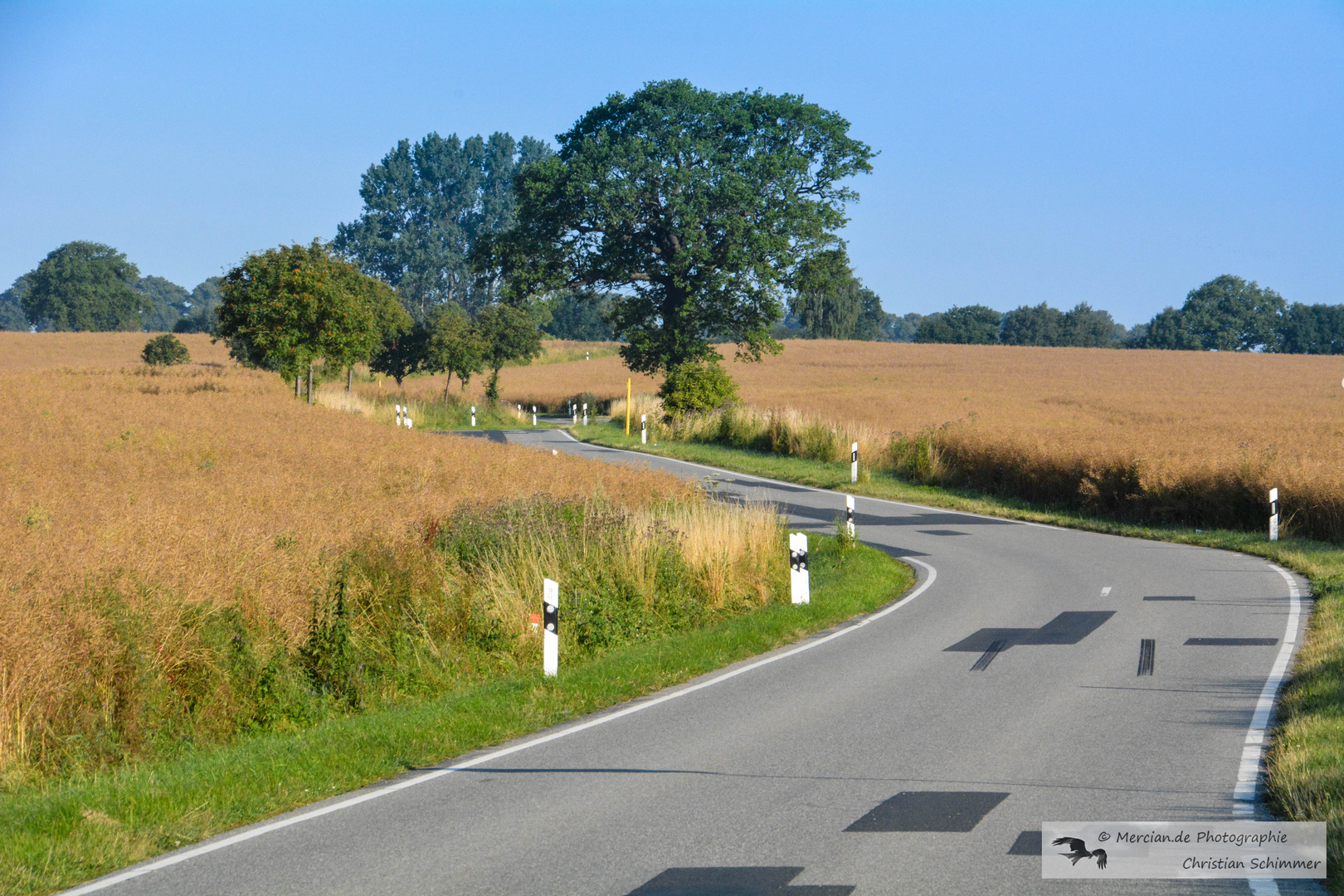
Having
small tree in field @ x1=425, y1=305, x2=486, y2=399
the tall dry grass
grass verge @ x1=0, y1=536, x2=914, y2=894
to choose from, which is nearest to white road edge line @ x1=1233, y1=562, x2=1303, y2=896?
grass verge @ x1=0, y1=536, x2=914, y2=894

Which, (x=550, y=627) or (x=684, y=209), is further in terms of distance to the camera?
(x=684, y=209)

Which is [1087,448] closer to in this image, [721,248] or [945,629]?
[945,629]

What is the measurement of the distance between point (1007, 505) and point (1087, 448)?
7.63 ft

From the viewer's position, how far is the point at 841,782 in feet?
23.5

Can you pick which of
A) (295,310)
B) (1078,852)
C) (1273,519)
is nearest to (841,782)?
(1078,852)

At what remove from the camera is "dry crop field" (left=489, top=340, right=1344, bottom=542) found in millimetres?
22547

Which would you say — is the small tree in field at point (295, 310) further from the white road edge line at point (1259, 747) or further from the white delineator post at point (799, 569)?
the white road edge line at point (1259, 747)

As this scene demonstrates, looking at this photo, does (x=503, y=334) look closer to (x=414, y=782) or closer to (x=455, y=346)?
(x=455, y=346)

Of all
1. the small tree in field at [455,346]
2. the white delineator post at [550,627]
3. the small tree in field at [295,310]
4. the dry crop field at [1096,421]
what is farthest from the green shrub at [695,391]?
the white delineator post at [550,627]

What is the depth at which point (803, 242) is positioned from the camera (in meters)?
48.1

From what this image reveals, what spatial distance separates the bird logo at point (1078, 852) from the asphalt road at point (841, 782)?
6.0 inches

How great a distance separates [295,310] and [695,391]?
52.7ft

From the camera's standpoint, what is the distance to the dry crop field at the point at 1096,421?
22.5 m

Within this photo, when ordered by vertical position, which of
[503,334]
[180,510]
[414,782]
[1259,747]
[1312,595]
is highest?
[503,334]
